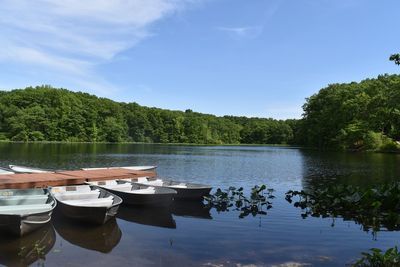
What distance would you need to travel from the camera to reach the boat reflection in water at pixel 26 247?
9869 mm

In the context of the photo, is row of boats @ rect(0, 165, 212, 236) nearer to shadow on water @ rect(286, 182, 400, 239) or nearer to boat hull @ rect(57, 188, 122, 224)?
boat hull @ rect(57, 188, 122, 224)

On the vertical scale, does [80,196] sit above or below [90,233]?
above

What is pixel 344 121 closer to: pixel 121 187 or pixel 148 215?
pixel 121 187

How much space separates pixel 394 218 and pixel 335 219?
2.14 metres

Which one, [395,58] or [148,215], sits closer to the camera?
[395,58]

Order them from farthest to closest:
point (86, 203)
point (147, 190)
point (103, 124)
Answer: point (103, 124)
point (147, 190)
point (86, 203)

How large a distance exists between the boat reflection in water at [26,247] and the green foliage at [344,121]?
59959 millimetres

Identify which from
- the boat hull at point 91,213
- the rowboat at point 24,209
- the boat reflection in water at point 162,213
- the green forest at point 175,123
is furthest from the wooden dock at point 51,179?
the green forest at point 175,123

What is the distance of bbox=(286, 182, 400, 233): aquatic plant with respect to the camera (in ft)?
48.1

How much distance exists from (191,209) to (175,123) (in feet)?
405

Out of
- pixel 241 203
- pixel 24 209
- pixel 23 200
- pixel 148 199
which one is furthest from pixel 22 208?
pixel 241 203

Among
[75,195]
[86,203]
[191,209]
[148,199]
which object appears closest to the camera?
[86,203]

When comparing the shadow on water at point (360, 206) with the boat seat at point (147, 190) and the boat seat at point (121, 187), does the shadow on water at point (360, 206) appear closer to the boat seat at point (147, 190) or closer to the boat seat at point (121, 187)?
the boat seat at point (147, 190)

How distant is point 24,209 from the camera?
521 inches
